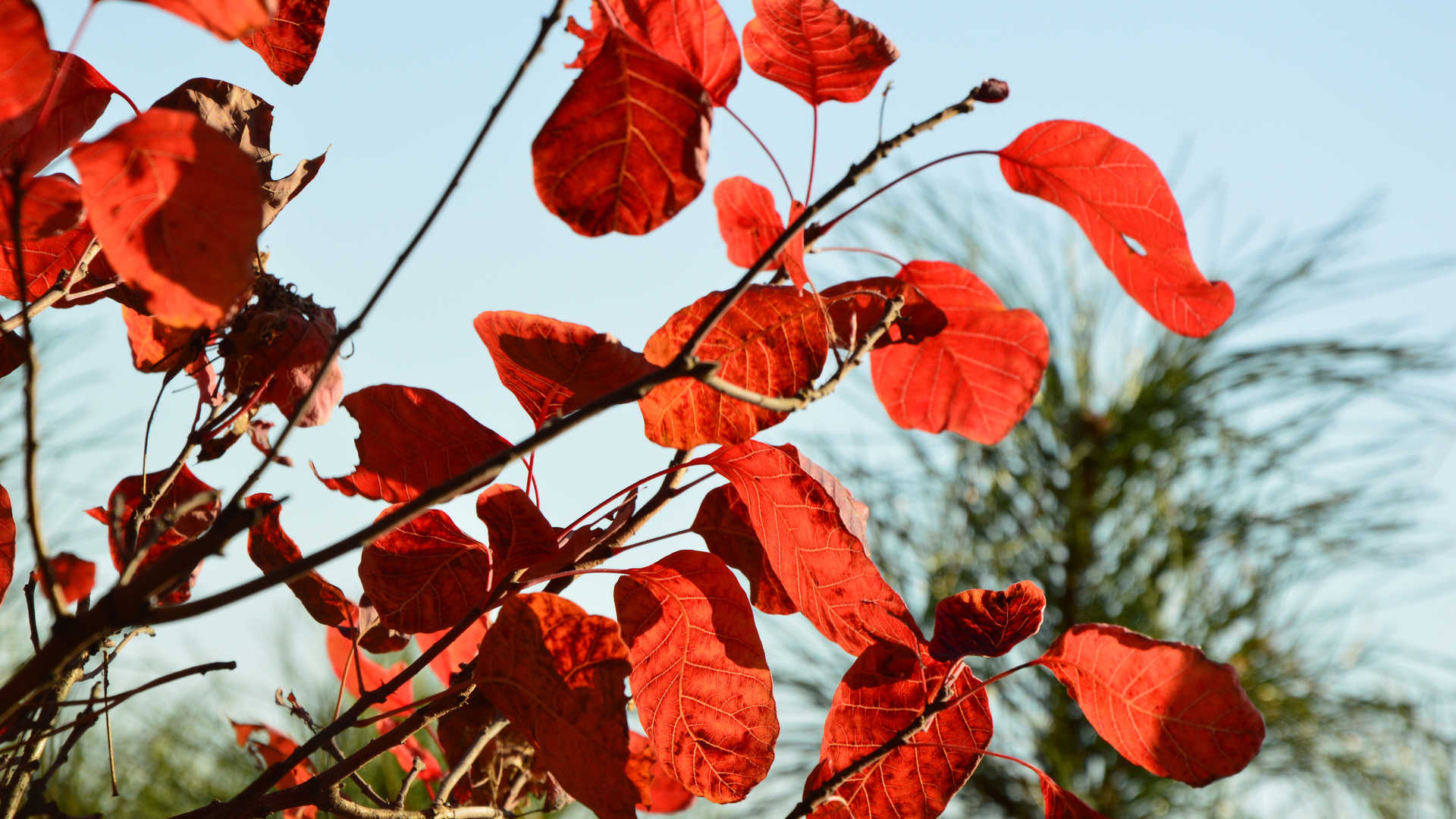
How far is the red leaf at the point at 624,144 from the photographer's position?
12.1 inches

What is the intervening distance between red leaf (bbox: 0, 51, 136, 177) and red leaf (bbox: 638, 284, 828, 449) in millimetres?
227

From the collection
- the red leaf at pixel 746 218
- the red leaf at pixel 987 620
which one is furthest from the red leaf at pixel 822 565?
the red leaf at pixel 746 218

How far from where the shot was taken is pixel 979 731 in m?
0.41

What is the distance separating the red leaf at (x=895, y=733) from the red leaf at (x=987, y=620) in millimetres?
29

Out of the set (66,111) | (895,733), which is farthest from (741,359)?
(66,111)

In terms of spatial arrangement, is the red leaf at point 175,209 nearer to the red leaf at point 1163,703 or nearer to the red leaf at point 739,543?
the red leaf at point 739,543

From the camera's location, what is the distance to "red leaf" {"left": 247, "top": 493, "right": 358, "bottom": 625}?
17.0 inches

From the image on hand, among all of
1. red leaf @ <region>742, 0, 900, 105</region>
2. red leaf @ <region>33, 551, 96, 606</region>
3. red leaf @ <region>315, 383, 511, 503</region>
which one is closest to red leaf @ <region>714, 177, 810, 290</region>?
red leaf @ <region>742, 0, 900, 105</region>

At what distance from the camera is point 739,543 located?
45cm

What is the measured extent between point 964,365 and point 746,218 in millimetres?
128

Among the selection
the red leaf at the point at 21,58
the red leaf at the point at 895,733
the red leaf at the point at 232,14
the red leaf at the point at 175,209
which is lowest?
the red leaf at the point at 895,733

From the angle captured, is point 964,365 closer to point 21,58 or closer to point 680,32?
point 680,32

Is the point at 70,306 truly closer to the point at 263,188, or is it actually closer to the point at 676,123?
the point at 263,188

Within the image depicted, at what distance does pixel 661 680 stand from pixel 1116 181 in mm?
274
